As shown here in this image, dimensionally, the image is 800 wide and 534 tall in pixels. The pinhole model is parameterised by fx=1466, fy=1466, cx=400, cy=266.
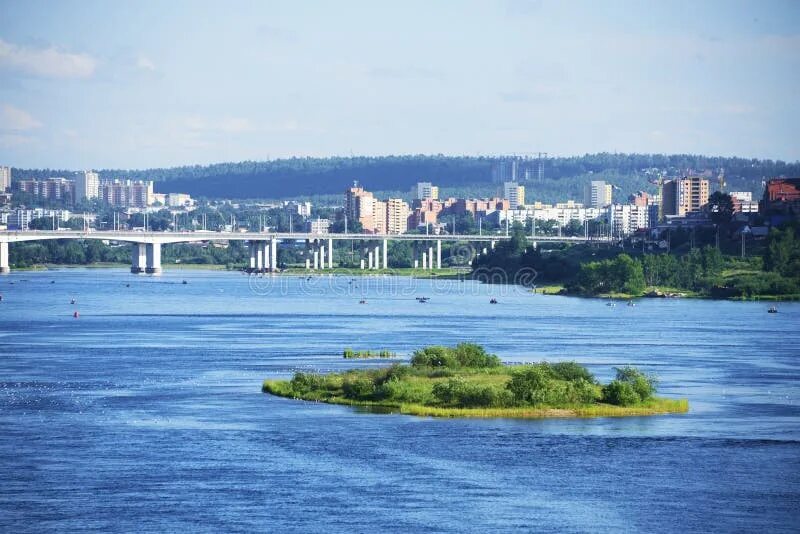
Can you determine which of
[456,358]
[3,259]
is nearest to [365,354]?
[456,358]

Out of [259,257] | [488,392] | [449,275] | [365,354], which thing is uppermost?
[488,392]

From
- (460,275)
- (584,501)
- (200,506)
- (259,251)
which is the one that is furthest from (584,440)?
(259,251)

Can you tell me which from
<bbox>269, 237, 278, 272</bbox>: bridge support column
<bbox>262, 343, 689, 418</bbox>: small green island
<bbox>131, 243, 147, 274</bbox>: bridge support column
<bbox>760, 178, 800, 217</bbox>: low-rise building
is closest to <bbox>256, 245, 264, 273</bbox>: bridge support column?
<bbox>269, 237, 278, 272</bbox>: bridge support column

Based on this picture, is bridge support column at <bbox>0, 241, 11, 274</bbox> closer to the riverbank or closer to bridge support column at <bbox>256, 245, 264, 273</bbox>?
bridge support column at <bbox>256, 245, 264, 273</bbox>

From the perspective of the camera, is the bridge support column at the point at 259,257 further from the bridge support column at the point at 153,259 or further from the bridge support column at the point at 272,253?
the bridge support column at the point at 153,259

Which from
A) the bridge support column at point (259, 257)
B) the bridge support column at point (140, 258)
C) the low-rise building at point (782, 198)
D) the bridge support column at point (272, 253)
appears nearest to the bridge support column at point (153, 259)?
the bridge support column at point (140, 258)

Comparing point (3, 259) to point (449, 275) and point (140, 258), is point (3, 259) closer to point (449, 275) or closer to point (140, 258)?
point (140, 258)
